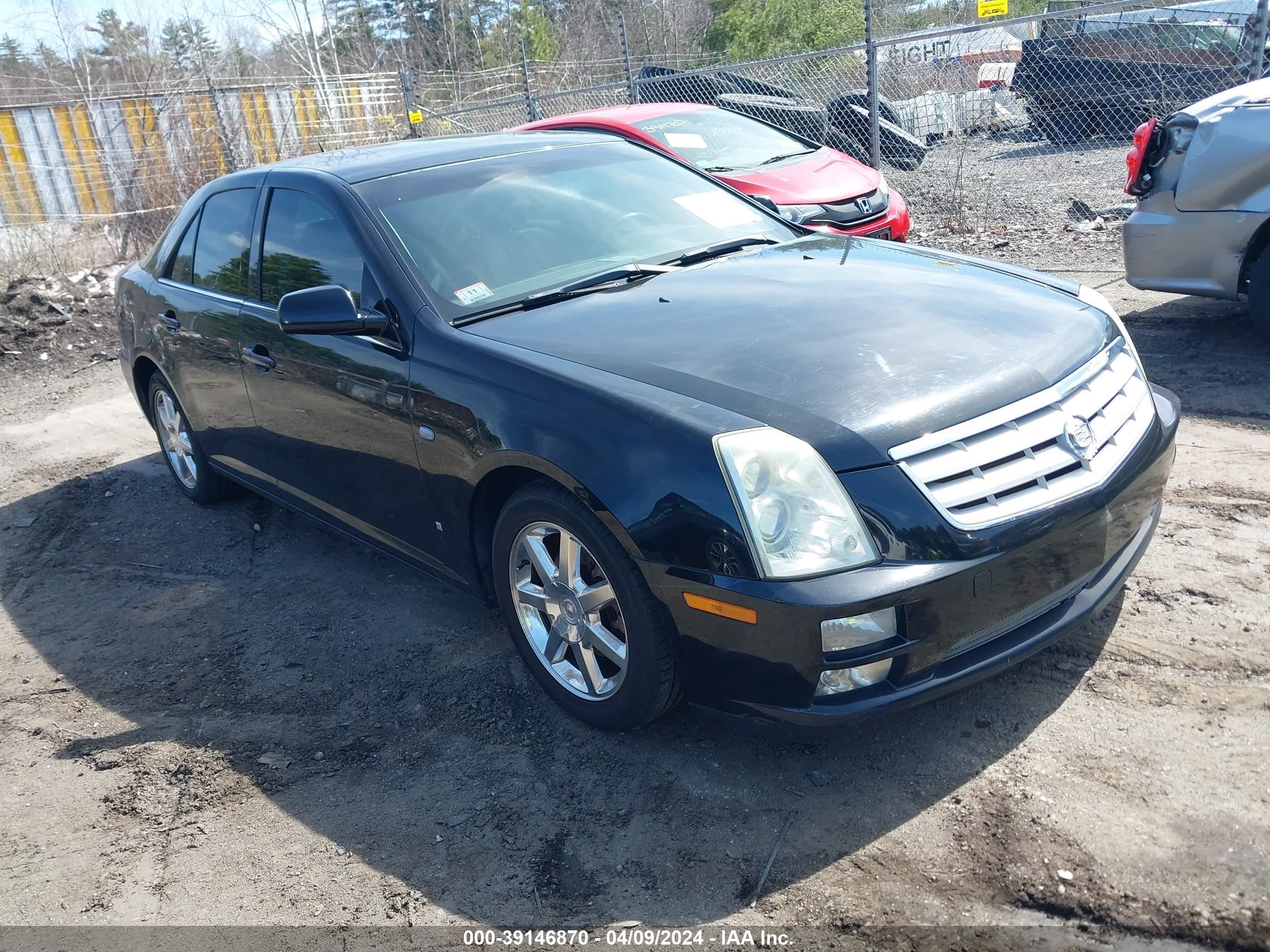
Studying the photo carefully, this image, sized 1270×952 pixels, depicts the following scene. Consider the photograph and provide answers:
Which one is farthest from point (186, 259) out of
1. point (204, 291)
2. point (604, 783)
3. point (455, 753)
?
point (604, 783)

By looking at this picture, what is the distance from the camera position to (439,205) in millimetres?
3865

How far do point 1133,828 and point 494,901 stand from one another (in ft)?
5.16

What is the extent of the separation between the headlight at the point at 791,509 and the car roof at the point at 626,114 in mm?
6930

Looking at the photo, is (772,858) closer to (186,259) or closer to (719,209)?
(719,209)

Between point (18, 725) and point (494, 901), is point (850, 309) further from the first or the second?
point (18, 725)

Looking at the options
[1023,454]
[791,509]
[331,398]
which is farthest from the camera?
[331,398]

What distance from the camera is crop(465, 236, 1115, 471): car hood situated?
2732 mm

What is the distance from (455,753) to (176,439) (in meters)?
3.23

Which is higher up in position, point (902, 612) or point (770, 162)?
point (770, 162)

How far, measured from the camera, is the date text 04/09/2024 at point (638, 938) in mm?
2410

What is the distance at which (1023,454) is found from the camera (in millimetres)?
2732

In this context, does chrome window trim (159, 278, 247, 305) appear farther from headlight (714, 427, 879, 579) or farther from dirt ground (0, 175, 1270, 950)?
headlight (714, 427, 879, 579)

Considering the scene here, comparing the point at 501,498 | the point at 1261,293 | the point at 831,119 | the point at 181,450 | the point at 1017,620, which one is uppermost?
the point at 831,119

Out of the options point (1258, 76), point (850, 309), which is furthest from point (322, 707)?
point (1258, 76)
